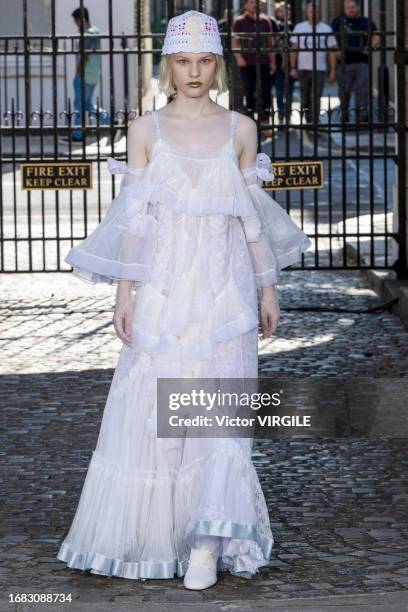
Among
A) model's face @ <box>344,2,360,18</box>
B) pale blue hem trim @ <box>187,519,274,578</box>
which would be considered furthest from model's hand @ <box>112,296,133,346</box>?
model's face @ <box>344,2,360,18</box>

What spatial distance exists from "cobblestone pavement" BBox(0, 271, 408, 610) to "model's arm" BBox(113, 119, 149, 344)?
0.88 metres

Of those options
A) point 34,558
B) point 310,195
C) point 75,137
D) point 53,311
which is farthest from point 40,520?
point 75,137

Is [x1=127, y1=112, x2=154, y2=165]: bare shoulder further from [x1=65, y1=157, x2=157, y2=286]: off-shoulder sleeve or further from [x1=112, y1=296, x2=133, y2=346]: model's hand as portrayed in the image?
[x1=112, y1=296, x2=133, y2=346]: model's hand

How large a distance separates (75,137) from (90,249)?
19.6 m

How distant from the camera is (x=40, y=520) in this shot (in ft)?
21.3

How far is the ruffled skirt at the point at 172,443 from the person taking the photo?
18.3 feet

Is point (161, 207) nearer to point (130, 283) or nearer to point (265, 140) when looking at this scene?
point (130, 283)

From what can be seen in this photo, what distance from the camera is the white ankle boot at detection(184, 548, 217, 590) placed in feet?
17.9

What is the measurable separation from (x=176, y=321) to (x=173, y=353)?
0.11m

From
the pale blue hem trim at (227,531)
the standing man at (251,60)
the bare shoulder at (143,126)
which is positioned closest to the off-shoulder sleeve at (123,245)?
the bare shoulder at (143,126)

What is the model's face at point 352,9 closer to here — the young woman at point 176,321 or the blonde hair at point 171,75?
the blonde hair at point 171,75

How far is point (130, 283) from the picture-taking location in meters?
5.70

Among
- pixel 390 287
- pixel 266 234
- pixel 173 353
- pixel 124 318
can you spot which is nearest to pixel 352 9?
pixel 390 287

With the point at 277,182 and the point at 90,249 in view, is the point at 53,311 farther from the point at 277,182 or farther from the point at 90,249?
the point at 90,249
